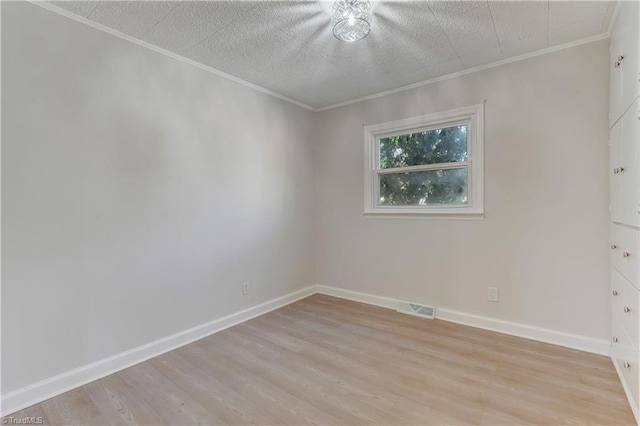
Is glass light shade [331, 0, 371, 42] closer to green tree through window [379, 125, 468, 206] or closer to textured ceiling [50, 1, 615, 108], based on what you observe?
textured ceiling [50, 1, 615, 108]

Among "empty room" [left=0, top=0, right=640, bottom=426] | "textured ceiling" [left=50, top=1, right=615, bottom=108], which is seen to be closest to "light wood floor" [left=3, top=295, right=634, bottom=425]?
"empty room" [left=0, top=0, right=640, bottom=426]

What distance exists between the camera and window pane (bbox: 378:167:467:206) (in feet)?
9.86

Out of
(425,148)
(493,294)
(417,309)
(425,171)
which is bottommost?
(417,309)

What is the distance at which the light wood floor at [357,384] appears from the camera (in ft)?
5.51

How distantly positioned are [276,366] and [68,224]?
5.58ft

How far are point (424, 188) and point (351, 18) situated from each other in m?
1.89

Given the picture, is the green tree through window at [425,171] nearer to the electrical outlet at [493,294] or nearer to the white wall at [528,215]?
the white wall at [528,215]

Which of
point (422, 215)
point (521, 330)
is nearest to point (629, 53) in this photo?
point (422, 215)

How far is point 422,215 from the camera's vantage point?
3160mm

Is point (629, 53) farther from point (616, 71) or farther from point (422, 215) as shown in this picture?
point (422, 215)

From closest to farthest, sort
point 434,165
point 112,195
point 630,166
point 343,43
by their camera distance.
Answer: point 630,166 → point 112,195 → point 343,43 → point 434,165

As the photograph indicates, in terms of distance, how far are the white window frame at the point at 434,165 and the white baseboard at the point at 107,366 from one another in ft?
6.12

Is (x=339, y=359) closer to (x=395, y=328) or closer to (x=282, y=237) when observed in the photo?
(x=395, y=328)

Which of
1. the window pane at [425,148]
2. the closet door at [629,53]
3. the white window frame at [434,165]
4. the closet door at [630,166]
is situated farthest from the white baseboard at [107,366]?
the closet door at [629,53]
